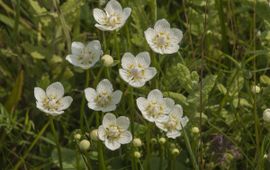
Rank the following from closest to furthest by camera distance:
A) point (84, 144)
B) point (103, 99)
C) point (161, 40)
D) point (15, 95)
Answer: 1. point (84, 144)
2. point (103, 99)
3. point (161, 40)
4. point (15, 95)

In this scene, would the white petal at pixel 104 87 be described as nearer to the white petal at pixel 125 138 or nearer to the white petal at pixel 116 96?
the white petal at pixel 116 96

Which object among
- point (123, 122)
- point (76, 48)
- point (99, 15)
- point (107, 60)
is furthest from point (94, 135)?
point (99, 15)

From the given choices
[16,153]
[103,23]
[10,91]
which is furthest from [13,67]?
[103,23]

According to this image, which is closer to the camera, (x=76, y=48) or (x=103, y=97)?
(x=103, y=97)

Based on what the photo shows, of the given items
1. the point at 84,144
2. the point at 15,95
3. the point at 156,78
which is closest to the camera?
the point at 84,144

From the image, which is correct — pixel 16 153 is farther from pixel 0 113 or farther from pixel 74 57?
pixel 74 57

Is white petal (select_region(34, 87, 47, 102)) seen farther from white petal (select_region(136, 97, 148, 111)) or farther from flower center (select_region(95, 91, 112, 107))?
white petal (select_region(136, 97, 148, 111))

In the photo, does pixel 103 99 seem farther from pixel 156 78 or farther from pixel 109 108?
pixel 156 78
